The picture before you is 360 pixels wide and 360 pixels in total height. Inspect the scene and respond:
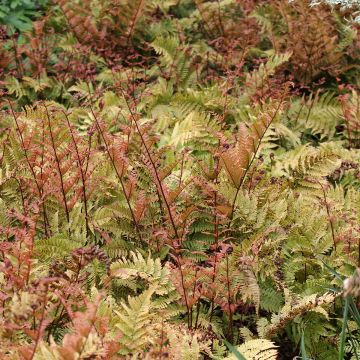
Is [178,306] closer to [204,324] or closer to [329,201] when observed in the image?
[204,324]

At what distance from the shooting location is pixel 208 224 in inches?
126

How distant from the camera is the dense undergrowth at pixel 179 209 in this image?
242 centimetres

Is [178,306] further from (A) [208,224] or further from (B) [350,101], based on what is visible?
(B) [350,101]

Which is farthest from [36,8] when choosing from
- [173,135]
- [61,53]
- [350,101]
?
[350,101]

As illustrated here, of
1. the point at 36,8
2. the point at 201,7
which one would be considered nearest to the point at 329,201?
the point at 201,7

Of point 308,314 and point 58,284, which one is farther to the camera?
point 308,314

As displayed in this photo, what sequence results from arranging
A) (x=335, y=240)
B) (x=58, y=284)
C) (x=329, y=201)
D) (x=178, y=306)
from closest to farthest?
(x=58, y=284)
(x=178, y=306)
(x=335, y=240)
(x=329, y=201)

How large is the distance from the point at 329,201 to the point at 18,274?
188cm

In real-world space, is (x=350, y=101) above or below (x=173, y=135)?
above

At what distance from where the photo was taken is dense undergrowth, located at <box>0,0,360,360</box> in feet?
7.93

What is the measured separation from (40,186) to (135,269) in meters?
0.74

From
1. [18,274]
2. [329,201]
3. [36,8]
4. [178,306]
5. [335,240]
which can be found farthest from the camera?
[36,8]

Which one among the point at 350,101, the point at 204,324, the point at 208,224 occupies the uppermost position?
the point at 350,101

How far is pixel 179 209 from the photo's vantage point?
3.24 m
